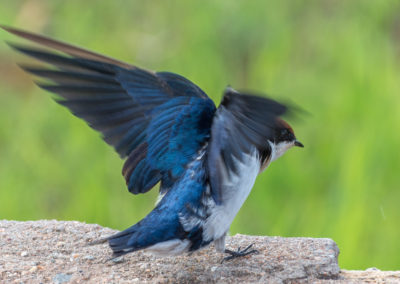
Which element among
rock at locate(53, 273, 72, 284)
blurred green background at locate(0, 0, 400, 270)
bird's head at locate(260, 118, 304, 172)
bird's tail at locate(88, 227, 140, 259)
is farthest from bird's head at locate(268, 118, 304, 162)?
rock at locate(53, 273, 72, 284)

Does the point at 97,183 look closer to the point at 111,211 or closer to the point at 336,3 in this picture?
the point at 111,211

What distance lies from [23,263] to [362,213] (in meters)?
1.54

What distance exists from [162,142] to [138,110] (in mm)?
160

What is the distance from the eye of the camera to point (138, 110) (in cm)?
325

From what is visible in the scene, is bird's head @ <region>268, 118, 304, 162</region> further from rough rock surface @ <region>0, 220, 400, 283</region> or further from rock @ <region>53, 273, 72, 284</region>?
rock @ <region>53, 273, 72, 284</region>

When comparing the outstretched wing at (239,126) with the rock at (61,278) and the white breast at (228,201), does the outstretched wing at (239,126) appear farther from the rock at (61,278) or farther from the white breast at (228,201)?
the rock at (61,278)

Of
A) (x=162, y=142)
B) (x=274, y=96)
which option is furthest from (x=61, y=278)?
(x=274, y=96)

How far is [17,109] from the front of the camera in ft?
17.5

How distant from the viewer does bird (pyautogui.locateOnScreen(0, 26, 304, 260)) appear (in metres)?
2.92

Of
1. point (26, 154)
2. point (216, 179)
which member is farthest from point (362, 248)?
point (26, 154)

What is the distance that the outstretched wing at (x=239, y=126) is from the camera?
254 centimetres

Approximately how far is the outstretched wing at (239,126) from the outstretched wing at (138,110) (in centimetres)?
32

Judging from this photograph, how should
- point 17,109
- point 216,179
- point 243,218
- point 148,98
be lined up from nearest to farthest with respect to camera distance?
point 216,179 < point 148,98 < point 243,218 < point 17,109

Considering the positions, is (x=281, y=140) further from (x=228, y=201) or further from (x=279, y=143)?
(x=228, y=201)
